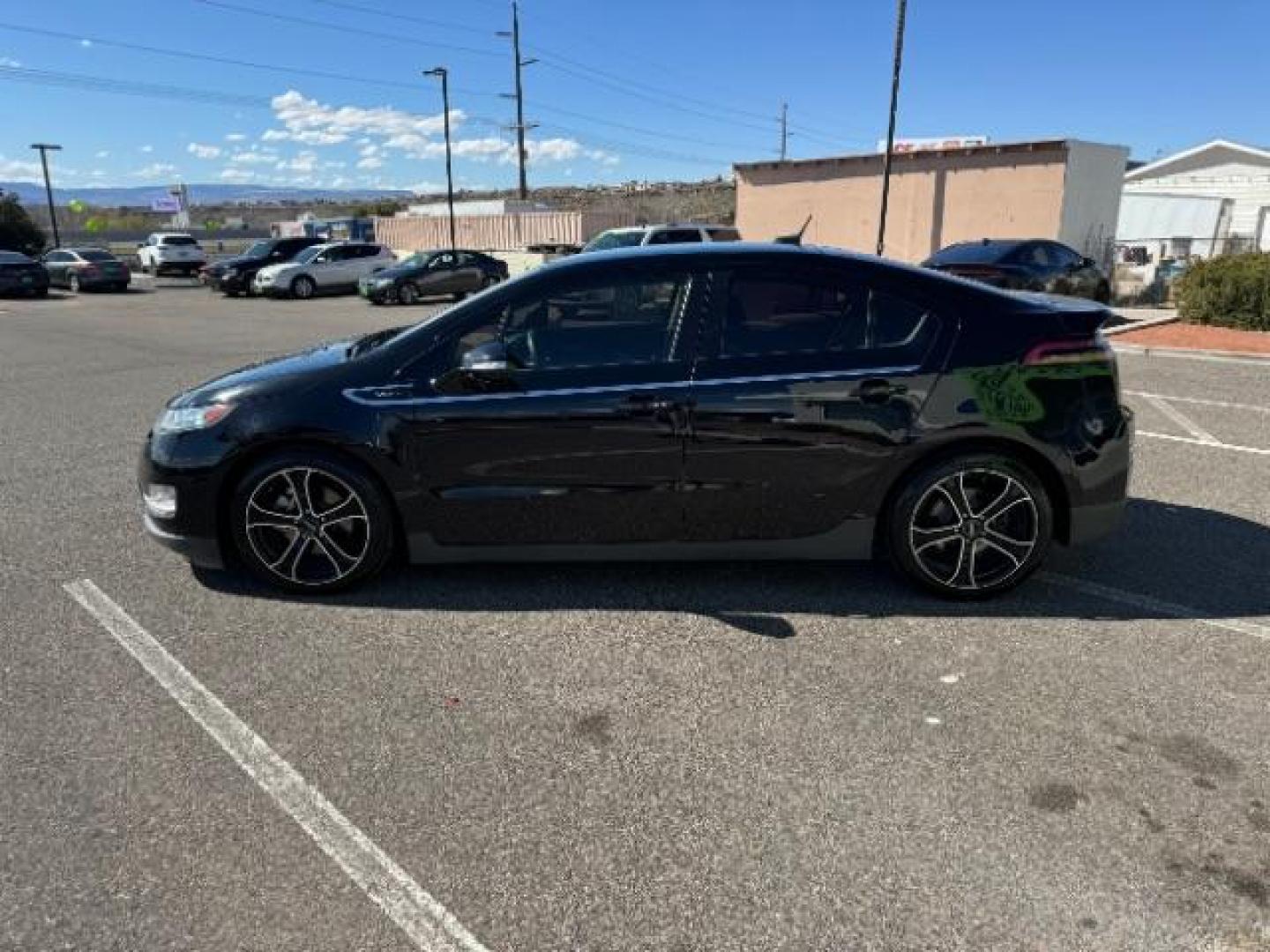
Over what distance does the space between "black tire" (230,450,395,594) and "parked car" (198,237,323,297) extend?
24490mm

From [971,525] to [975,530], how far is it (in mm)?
25

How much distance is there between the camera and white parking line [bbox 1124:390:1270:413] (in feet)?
26.9

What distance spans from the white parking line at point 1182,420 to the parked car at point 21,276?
29988 mm

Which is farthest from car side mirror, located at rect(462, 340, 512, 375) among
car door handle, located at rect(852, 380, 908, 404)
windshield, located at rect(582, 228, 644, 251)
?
windshield, located at rect(582, 228, 644, 251)

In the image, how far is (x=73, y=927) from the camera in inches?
88.0

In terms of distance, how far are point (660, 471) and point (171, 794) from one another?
2.11m

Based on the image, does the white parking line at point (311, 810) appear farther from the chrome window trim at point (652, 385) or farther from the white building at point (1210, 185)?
the white building at point (1210, 185)

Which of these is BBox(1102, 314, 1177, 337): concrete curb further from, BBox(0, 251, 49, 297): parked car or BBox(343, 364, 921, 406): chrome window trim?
BBox(0, 251, 49, 297): parked car

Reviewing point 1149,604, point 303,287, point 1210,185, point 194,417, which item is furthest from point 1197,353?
point 1210,185

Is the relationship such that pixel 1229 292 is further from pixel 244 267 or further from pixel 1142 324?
pixel 244 267

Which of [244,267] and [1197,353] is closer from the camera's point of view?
[1197,353]

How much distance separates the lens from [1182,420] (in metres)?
7.80

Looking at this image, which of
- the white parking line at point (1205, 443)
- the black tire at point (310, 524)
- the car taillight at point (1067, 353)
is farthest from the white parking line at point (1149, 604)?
the white parking line at point (1205, 443)

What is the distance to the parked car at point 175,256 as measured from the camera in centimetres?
3497
